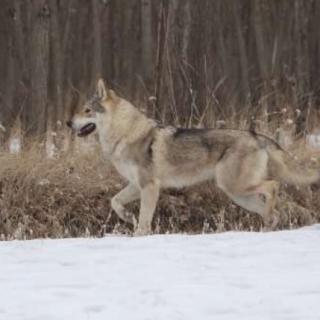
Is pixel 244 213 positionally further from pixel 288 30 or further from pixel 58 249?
pixel 288 30

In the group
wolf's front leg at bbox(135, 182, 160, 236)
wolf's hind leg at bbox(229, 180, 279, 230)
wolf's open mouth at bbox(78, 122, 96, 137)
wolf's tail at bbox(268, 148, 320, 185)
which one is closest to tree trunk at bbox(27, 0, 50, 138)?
wolf's open mouth at bbox(78, 122, 96, 137)

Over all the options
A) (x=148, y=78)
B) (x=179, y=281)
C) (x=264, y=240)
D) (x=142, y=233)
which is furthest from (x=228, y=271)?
(x=148, y=78)

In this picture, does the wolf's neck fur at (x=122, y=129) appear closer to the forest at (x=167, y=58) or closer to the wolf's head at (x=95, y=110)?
the wolf's head at (x=95, y=110)

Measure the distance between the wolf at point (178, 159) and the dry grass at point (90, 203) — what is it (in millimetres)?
361

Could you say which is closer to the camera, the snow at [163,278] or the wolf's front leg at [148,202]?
the snow at [163,278]

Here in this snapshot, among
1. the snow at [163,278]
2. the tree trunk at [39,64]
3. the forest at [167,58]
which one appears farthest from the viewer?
the tree trunk at [39,64]

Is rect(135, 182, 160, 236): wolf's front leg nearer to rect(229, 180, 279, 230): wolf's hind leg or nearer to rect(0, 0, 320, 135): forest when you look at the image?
rect(229, 180, 279, 230): wolf's hind leg

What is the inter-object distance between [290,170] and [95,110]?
208 centimetres

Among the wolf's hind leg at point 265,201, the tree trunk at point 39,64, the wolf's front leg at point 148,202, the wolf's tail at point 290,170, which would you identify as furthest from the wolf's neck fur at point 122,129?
the tree trunk at point 39,64

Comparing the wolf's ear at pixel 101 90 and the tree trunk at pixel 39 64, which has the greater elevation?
the wolf's ear at pixel 101 90

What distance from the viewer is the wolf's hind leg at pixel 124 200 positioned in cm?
842

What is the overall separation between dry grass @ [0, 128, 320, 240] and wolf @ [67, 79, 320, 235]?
0.36 metres

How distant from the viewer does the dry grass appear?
868 cm

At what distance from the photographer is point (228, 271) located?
17.9 ft
